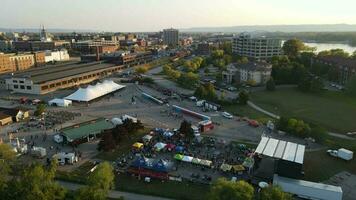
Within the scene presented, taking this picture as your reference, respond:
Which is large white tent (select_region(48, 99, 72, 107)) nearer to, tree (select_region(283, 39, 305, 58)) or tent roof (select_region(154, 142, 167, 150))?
tent roof (select_region(154, 142, 167, 150))

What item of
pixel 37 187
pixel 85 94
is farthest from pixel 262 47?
pixel 37 187

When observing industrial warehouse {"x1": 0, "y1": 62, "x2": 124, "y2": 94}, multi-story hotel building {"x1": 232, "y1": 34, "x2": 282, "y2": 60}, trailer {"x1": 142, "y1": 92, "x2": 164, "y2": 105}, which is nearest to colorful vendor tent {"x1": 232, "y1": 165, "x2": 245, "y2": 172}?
trailer {"x1": 142, "y1": 92, "x2": 164, "y2": 105}

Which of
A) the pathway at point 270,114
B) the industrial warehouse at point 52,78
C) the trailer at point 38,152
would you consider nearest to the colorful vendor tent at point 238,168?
the pathway at point 270,114

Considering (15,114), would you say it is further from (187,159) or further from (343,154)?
(343,154)

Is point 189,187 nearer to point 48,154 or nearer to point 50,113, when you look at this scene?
point 48,154

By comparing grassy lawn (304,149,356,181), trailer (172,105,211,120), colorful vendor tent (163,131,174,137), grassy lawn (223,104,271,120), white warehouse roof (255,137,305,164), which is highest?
white warehouse roof (255,137,305,164)

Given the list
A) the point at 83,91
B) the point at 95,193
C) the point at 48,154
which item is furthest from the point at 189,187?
the point at 83,91

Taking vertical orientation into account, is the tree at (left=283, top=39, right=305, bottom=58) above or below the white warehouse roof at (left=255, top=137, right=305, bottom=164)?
above
